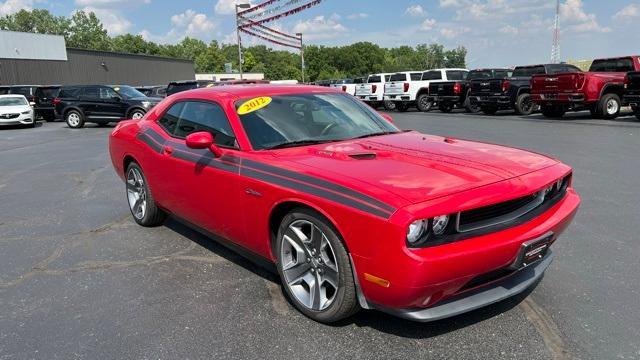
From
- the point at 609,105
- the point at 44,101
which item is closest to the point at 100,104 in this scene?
the point at 44,101

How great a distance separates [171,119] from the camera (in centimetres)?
499

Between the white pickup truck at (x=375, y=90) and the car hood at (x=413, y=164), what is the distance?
76.8 feet

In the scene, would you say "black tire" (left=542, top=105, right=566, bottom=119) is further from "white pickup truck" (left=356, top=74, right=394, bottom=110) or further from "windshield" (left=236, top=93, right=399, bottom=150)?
"windshield" (left=236, top=93, right=399, bottom=150)

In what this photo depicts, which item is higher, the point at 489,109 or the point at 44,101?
the point at 44,101

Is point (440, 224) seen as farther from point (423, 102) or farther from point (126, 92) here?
point (423, 102)

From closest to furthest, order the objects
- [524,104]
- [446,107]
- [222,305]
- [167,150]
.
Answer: [222,305] → [167,150] → [524,104] → [446,107]

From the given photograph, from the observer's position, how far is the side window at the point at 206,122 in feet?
13.2

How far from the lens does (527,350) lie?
2900 mm

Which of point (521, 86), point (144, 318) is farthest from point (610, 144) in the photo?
point (144, 318)

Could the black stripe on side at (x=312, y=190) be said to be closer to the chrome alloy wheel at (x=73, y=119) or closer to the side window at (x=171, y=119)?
the side window at (x=171, y=119)

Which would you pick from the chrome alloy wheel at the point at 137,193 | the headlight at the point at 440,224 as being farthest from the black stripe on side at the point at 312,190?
the chrome alloy wheel at the point at 137,193

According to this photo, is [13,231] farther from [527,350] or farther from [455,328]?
[527,350]

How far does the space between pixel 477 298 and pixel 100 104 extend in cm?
2038

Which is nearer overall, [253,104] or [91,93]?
[253,104]
